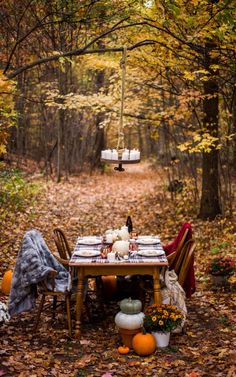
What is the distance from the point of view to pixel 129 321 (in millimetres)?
5105


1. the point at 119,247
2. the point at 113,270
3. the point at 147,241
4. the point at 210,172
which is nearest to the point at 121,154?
the point at 119,247

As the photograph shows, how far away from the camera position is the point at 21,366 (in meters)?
4.54

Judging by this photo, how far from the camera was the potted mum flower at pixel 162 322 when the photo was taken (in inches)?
199

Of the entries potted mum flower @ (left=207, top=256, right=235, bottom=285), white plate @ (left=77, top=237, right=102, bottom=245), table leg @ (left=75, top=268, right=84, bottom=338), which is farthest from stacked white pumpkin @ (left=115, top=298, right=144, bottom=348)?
potted mum flower @ (left=207, top=256, right=235, bottom=285)

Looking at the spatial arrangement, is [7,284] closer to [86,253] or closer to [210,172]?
[86,253]

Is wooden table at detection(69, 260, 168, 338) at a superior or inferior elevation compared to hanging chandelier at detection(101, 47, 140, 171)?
inferior

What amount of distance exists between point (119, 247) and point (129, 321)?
3.21ft

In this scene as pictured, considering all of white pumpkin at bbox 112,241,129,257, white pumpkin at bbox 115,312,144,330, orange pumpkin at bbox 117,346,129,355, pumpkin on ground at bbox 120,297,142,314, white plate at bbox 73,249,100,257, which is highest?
white pumpkin at bbox 112,241,129,257

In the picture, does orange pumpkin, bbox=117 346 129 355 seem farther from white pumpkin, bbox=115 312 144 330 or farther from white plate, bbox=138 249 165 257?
white plate, bbox=138 249 165 257

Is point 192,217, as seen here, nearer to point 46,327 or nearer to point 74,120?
point 46,327

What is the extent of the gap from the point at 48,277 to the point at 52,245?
4.07 metres

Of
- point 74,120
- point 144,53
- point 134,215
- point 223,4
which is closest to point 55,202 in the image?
point 134,215

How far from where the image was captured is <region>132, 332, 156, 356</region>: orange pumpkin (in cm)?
493

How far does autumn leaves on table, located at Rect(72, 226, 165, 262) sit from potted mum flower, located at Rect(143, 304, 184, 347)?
78 cm
